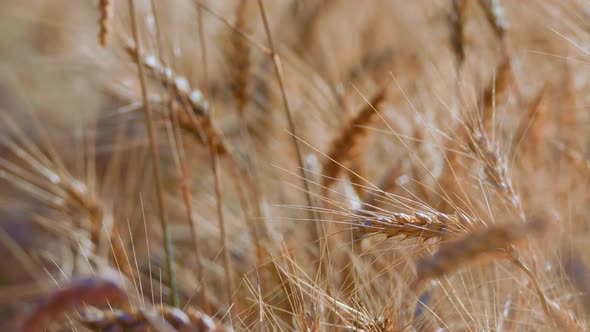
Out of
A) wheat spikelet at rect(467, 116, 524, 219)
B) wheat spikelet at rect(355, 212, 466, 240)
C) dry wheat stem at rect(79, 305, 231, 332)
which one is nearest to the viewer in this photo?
dry wheat stem at rect(79, 305, 231, 332)

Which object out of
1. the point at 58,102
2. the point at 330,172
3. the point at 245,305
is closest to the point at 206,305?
the point at 245,305

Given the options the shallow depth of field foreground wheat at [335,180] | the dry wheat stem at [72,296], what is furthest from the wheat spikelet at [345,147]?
A: the dry wheat stem at [72,296]

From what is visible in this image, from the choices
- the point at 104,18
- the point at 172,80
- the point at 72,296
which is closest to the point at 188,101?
the point at 172,80

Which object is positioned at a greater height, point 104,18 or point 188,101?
point 104,18

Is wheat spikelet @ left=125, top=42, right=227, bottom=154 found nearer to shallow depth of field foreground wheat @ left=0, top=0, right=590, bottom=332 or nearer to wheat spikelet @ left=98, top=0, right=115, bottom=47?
shallow depth of field foreground wheat @ left=0, top=0, right=590, bottom=332

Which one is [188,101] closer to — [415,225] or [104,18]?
[104,18]

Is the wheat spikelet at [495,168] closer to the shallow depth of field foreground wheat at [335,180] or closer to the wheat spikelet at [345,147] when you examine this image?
the shallow depth of field foreground wheat at [335,180]

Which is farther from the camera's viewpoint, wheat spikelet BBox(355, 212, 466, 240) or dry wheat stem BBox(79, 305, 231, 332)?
wheat spikelet BBox(355, 212, 466, 240)

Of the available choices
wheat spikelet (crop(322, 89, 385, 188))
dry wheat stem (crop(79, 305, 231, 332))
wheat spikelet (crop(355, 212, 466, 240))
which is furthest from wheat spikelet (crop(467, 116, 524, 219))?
dry wheat stem (crop(79, 305, 231, 332))
